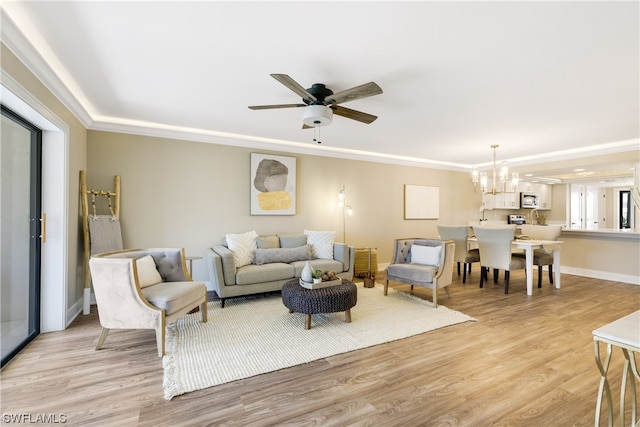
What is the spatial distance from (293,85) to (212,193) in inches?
112

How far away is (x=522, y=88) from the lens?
9.20 feet

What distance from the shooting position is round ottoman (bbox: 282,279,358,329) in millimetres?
2891

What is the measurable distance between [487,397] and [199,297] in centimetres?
262

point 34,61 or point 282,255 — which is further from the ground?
point 34,61

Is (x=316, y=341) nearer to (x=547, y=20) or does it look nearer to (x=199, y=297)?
(x=199, y=297)

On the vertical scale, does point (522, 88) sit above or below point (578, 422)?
above

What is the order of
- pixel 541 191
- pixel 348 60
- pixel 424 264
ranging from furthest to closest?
1. pixel 541 191
2. pixel 424 264
3. pixel 348 60

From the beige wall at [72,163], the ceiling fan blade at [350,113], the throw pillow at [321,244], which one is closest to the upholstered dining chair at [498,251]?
the throw pillow at [321,244]

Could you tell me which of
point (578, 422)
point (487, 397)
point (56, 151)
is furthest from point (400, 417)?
point (56, 151)

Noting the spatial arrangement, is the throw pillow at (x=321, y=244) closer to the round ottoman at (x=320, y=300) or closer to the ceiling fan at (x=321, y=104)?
the round ottoman at (x=320, y=300)

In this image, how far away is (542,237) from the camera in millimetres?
5039

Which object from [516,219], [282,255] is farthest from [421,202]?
[282,255]

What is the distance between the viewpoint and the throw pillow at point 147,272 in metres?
2.77

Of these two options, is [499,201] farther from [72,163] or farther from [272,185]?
[72,163]
